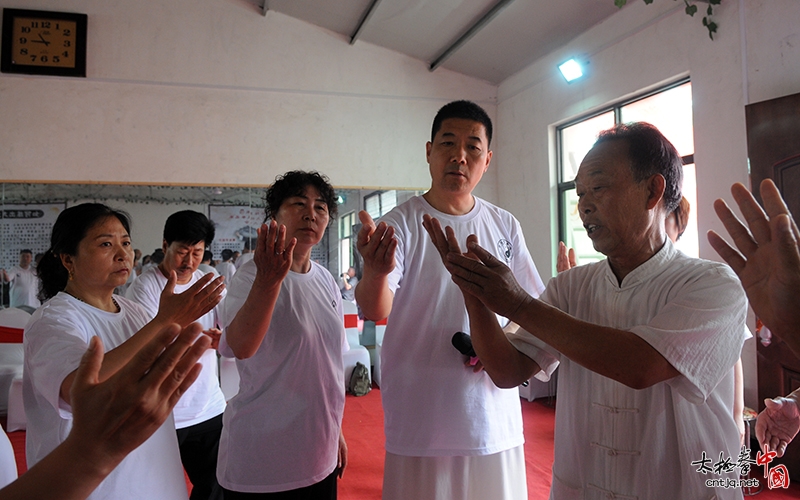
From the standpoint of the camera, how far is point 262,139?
20.2 feet

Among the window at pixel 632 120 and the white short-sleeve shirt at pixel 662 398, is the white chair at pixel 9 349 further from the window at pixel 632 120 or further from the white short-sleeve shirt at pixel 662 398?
the white short-sleeve shirt at pixel 662 398

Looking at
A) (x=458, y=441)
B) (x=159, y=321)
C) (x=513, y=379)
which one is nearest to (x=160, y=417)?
(x=159, y=321)

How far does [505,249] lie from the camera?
77.5 inches

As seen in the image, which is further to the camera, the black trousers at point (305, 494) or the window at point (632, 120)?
the window at point (632, 120)

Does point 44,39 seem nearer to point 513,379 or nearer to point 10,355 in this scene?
point 10,355

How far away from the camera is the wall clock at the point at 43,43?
5535mm

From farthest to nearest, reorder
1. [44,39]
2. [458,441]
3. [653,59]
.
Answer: [44,39]
[653,59]
[458,441]

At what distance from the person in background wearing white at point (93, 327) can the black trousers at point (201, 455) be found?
0.89 m

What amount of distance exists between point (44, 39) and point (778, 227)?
669 cm

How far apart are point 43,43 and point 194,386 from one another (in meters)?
4.98

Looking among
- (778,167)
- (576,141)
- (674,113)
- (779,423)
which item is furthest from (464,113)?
(576,141)

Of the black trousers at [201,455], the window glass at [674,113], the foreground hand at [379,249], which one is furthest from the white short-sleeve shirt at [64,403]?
the window glass at [674,113]

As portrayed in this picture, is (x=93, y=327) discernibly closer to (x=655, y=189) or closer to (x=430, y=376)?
(x=430, y=376)

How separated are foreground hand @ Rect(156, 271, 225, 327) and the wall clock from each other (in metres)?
5.29
